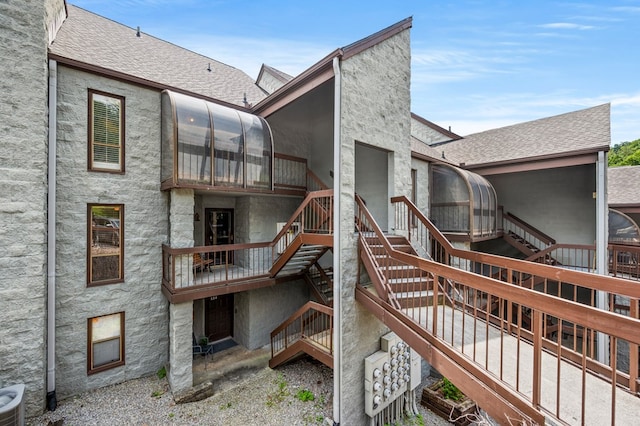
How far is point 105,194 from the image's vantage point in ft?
21.6

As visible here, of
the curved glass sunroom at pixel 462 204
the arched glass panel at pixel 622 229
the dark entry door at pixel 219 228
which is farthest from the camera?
the arched glass panel at pixel 622 229

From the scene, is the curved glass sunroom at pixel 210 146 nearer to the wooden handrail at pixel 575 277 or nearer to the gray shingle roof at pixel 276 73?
the gray shingle roof at pixel 276 73

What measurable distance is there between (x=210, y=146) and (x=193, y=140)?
1.39ft

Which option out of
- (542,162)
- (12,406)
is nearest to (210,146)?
(12,406)

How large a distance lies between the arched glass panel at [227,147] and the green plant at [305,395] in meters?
5.98

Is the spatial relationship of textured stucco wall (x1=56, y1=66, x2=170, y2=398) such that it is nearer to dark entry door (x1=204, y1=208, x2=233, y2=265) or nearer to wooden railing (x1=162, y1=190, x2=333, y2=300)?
wooden railing (x1=162, y1=190, x2=333, y2=300)

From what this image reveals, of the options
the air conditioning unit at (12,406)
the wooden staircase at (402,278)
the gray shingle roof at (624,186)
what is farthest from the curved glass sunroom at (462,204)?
the air conditioning unit at (12,406)

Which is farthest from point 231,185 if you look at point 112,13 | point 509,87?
point 509,87

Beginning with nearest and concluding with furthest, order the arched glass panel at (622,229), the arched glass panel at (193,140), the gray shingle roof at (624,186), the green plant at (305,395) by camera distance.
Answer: the arched glass panel at (193,140), the green plant at (305,395), the arched glass panel at (622,229), the gray shingle roof at (624,186)

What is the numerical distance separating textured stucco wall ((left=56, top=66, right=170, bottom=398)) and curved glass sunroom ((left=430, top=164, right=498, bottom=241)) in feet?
30.2

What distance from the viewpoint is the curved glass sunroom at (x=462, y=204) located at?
9.77 m

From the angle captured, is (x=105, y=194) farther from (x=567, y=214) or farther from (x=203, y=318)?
(x=567, y=214)

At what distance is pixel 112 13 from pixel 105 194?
778 centimetres

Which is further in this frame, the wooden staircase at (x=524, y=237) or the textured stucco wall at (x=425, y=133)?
the textured stucco wall at (x=425, y=133)
